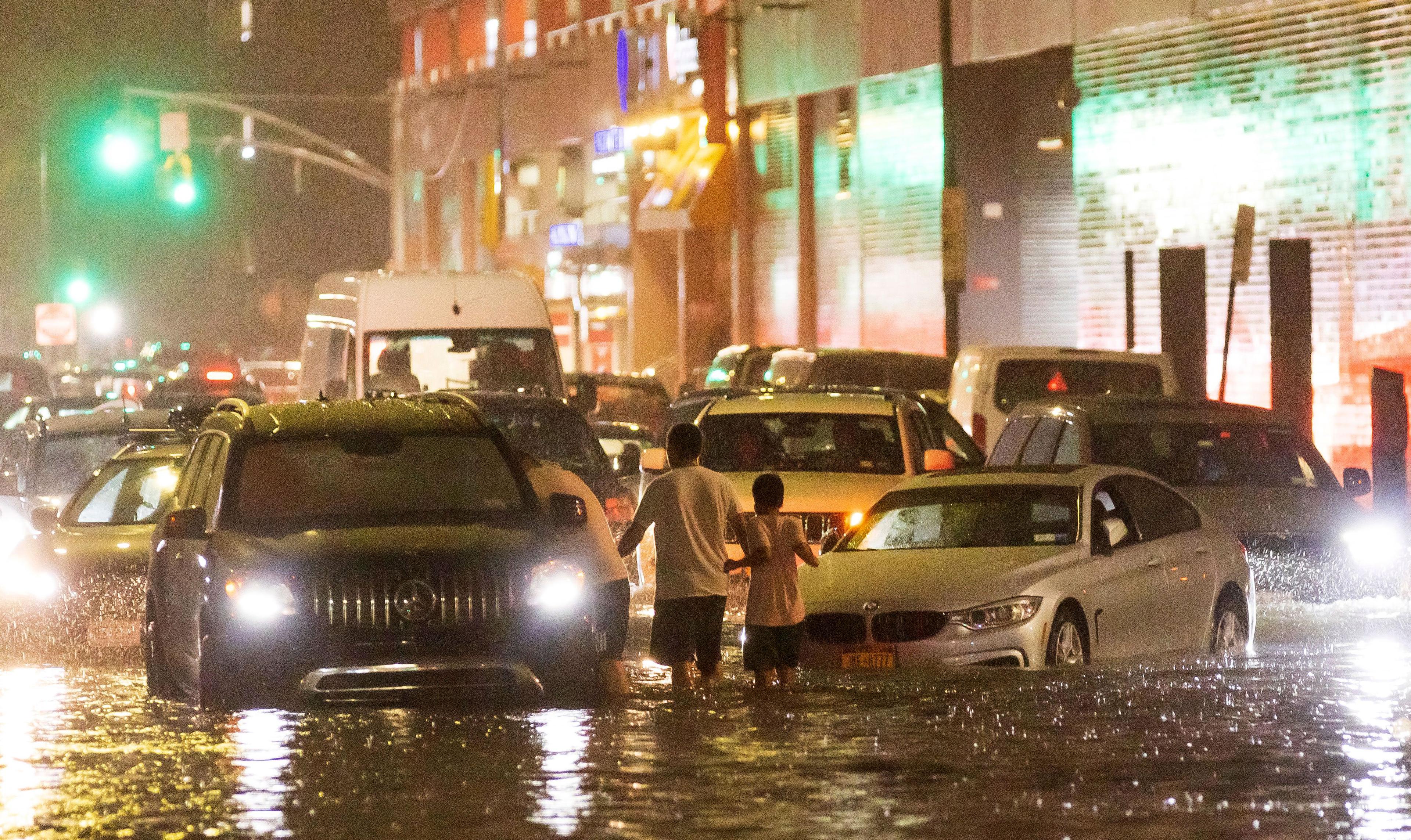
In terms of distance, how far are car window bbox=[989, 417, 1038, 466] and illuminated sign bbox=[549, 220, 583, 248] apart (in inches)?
1428

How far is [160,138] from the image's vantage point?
41.0 meters

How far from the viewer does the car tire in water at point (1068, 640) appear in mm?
13148

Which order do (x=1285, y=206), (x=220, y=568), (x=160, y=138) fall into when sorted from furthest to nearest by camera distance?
1. (x=160, y=138)
2. (x=1285, y=206)
3. (x=220, y=568)

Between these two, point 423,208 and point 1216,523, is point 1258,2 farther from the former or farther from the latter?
point 423,208

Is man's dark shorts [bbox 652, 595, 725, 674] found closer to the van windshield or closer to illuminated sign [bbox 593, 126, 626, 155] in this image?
the van windshield

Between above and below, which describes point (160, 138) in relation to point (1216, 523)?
above

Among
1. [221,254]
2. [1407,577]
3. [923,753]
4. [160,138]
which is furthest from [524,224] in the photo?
[923,753]

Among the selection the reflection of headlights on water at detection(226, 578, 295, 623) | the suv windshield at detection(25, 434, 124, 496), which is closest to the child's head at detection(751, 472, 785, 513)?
the reflection of headlights on water at detection(226, 578, 295, 623)

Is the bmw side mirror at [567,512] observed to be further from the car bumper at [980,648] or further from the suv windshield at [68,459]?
the suv windshield at [68,459]

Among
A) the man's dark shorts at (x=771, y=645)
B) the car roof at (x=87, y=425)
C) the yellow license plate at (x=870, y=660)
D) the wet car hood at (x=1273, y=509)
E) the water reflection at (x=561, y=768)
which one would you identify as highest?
the car roof at (x=87, y=425)

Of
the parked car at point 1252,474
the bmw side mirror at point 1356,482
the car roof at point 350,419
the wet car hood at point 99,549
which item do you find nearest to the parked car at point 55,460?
the wet car hood at point 99,549

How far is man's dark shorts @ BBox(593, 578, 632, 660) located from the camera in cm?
1154

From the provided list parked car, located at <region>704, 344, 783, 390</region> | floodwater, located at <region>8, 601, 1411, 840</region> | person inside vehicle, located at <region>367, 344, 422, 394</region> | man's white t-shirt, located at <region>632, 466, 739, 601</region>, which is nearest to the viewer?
floodwater, located at <region>8, 601, 1411, 840</region>

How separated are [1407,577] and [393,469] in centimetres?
1019
